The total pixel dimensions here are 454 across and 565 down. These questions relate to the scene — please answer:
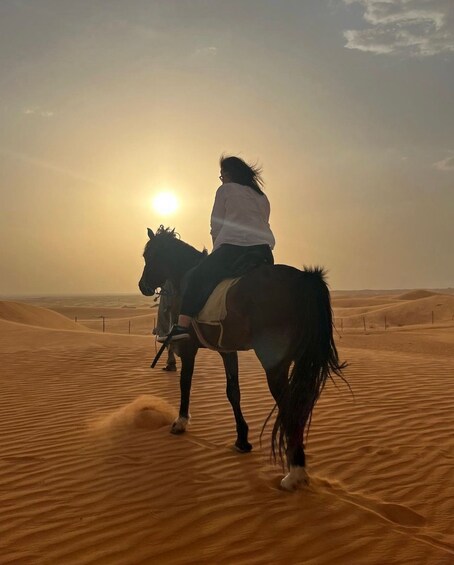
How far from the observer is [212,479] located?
450cm

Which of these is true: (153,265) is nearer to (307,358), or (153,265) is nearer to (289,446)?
(307,358)

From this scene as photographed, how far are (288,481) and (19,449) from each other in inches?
127

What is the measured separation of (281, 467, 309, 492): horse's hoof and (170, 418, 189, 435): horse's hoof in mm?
2037

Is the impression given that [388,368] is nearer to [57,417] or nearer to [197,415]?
[197,415]

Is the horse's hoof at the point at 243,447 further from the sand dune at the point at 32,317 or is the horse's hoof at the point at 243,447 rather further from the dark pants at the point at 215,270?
the sand dune at the point at 32,317

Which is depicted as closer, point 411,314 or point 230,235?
point 230,235

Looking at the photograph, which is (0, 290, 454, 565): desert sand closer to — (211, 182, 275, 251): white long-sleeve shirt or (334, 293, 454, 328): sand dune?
(211, 182, 275, 251): white long-sleeve shirt

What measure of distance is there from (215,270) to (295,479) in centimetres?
221

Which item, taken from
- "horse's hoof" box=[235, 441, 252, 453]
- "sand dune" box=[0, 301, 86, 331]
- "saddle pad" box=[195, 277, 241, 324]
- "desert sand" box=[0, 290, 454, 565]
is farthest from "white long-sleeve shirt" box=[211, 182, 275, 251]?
"sand dune" box=[0, 301, 86, 331]

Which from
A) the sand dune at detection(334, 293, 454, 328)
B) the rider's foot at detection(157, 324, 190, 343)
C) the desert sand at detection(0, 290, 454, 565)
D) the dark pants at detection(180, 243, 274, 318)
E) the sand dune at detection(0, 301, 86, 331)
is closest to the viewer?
the desert sand at detection(0, 290, 454, 565)

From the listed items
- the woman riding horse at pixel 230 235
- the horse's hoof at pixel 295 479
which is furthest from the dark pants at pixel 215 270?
the horse's hoof at pixel 295 479

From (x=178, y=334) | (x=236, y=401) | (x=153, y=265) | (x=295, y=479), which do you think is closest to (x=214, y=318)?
(x=178, y=334)

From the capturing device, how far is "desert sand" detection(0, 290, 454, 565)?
3271 mm

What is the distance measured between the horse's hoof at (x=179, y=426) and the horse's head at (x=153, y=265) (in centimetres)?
174
